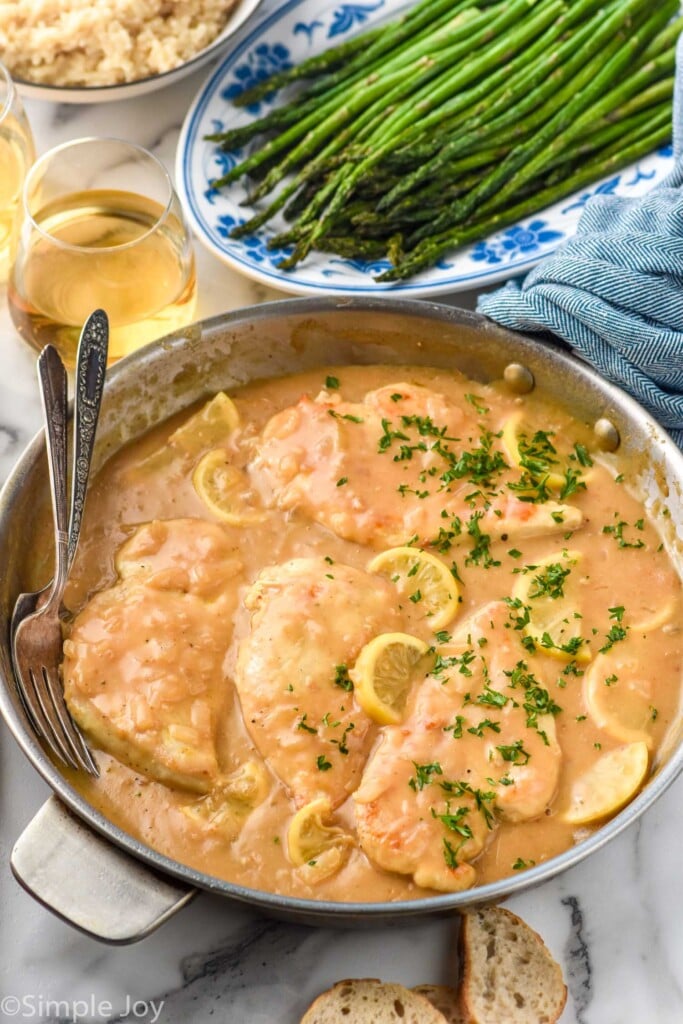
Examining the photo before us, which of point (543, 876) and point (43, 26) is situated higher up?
point (43, 26)

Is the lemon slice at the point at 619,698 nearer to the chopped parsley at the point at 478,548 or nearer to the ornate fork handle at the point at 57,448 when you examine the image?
the chopped parsley at the point at 478,548

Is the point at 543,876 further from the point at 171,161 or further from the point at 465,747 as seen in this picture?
the point at 171,161

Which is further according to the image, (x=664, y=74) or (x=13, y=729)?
(x=664, y=74)

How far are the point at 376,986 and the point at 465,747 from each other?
0.66 m

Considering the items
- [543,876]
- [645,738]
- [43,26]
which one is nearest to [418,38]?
[43,26]

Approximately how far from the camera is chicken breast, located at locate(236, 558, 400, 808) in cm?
310

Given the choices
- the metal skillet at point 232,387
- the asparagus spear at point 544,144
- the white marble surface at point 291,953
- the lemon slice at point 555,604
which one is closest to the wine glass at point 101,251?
the metal skillet at point 232,387

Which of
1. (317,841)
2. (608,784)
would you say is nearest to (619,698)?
(608,784)

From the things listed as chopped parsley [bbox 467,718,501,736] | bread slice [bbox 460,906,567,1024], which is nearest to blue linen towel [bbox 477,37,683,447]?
chopped parsley [bbox 467,718,501,736]

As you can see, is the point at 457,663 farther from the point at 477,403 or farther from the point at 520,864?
the point at 477,403

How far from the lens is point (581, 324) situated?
3.72 meters

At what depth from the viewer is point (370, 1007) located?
2.96 meters

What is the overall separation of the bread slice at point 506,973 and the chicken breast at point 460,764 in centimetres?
23

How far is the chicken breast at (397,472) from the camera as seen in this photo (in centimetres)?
359
